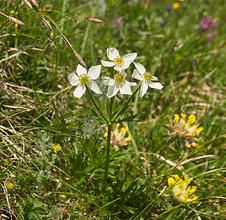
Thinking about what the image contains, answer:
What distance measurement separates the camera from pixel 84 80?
84.3 inches

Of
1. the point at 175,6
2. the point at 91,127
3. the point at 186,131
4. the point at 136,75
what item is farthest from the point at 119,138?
the point at 175,6

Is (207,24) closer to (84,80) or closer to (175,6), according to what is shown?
(175,6)

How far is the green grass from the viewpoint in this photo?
233 centimetres

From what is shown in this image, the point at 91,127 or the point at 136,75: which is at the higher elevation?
the point at 136,75

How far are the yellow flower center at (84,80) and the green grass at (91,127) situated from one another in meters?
0.09

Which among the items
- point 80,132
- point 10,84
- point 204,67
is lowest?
point 204,67

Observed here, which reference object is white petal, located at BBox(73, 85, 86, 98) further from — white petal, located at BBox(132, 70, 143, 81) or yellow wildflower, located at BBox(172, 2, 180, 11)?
yellow wildflower, located at BBox(172, 2, 180, 11)

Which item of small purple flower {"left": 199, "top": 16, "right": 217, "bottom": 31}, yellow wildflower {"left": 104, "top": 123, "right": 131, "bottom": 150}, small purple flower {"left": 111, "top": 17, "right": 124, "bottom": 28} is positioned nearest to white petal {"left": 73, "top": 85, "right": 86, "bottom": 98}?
yellow wildflower {"left": 104, "top": 123, "right": 131, "bottom": 150}

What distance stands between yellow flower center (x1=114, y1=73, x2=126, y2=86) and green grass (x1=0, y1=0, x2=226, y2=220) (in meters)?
0.10

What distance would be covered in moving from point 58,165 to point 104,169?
0.24 metres

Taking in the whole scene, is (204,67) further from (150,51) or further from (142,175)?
(142,175)

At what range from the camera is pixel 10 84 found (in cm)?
269

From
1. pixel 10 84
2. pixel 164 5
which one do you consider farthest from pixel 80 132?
pixel 164 5

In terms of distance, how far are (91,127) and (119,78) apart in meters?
0.56
